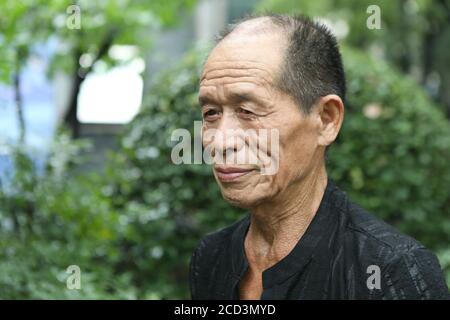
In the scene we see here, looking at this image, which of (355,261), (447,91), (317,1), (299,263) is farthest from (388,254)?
(447,91)

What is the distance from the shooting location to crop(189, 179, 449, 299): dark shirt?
6.79 ft

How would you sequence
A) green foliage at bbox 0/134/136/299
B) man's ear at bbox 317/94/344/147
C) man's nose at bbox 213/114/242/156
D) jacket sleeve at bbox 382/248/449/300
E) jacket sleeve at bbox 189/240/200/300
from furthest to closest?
green foliage at bbox 0/134/136/299 < jacket sleeve at bbox 189/240/200/300 < man's ear at bbox 317/94/344/147 < man's nose at bbox 213/114/242/156 < jacket sleeve at bbox 382/248/449/300

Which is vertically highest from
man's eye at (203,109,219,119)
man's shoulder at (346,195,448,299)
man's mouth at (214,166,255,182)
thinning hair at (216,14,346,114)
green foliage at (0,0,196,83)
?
green foliage at (0,0,196,83)

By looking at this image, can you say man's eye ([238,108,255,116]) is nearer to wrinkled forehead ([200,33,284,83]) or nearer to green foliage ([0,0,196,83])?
wrinkled forehead ([200,33,284,83])

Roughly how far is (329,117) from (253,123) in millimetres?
283

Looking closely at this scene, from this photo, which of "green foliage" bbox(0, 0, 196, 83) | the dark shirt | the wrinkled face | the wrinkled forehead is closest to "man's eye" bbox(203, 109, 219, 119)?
the wrinkled face

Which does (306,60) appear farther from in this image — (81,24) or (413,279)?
(81,24)

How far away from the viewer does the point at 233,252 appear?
2.51 meters

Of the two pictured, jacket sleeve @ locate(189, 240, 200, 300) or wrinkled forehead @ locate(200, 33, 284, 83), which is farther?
jacket sleeve @ locate(189, 240, 200, 300)

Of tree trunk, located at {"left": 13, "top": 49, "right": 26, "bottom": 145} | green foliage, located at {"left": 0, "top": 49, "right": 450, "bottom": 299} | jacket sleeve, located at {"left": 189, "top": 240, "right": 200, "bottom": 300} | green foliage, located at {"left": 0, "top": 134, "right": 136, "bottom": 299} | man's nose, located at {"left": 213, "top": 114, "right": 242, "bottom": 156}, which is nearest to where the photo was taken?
man's nose, located at {"left": 213, "top": 114, "right": 242, "bottom": 156}

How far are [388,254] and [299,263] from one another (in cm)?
27

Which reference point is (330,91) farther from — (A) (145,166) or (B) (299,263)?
(A) (145,166)

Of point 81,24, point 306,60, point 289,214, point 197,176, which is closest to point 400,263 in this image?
point 289,214

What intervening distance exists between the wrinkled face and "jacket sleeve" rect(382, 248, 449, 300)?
1.35ft
